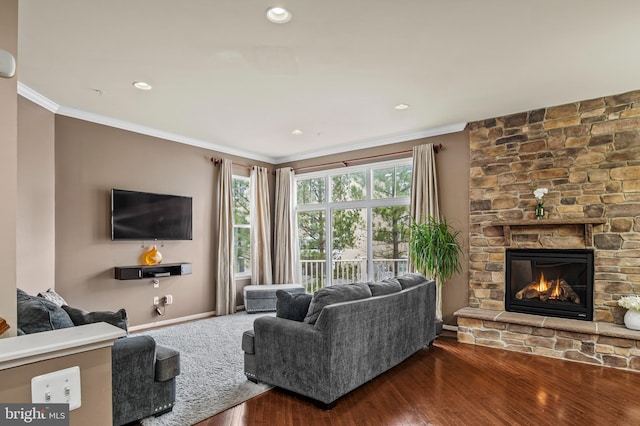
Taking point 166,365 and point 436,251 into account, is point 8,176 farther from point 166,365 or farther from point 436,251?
point 436,251

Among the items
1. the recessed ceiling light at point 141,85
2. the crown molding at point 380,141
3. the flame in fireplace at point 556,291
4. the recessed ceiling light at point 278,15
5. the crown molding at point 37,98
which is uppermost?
the recessed ceiling light at point 278,15

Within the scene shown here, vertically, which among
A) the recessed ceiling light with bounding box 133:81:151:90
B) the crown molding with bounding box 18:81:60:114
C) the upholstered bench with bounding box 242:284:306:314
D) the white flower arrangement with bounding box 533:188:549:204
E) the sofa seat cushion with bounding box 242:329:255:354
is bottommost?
the upholstered bench with bounding box 242:284:306:314

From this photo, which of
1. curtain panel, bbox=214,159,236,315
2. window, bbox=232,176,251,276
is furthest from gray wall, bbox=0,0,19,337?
window, bbox=232,176,251,276

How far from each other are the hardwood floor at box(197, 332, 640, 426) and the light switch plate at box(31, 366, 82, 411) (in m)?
1.79

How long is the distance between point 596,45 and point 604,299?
8.78ft

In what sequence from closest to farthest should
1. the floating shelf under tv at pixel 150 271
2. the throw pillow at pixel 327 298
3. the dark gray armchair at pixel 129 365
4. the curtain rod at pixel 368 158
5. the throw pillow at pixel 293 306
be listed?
the dark gray armchair at pixel 129 365 → the throw pillow at pixel 327 298 → the throw pillow at pixel 293 306 → the floating shelf under tv at pixel 150 271 → the curtain rod at pixel 368 158

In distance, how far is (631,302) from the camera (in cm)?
368

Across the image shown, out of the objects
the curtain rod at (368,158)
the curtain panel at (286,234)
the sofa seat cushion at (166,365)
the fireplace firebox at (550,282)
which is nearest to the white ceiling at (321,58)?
the curtain rod at (368,158)

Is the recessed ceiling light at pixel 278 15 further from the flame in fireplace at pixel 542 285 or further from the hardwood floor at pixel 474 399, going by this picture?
the flame in fireplace at pixel 542 285

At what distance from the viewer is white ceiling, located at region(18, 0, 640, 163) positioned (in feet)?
8.11

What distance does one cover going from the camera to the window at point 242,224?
6555mm

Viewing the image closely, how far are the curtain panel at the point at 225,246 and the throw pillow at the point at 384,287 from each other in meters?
3.20

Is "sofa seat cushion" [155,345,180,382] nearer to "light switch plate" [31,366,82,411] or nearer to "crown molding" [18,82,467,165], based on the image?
"light switch plate" [31,366,82,411]

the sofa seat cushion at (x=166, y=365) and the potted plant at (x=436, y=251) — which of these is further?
the potted plant at (x=436, y=251)
